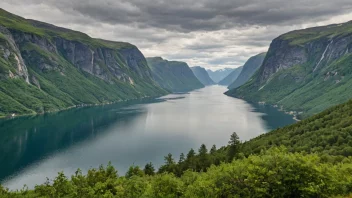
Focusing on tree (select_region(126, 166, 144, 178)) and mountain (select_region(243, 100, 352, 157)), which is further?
mountain (select_region(243, 100, 352, 157))

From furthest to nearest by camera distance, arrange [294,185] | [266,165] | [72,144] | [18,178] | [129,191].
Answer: [72,144] < [18,178] < [129,191] < [266,165] < [294,185]

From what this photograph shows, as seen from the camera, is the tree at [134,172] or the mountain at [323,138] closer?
the tree at [134,172]

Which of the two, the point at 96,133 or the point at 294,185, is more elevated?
the point at 294,185

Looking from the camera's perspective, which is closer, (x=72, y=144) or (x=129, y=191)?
(x=129, y=191)

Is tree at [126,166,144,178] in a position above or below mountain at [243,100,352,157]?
below

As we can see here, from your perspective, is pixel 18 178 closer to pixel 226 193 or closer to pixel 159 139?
pixel 159 139

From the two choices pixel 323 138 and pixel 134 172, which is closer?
pixel 134 172

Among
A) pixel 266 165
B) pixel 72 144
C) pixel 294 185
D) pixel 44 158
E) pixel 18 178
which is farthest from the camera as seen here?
pixel 72 144

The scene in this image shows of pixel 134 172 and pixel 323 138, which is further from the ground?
pixel 323 138

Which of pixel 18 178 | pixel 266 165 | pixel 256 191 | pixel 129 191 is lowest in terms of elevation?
pixel 18 178

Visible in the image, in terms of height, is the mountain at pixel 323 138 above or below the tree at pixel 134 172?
above

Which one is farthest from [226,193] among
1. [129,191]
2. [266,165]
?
[129,191]
